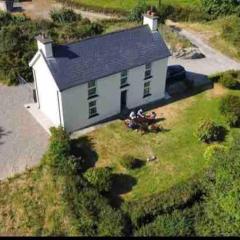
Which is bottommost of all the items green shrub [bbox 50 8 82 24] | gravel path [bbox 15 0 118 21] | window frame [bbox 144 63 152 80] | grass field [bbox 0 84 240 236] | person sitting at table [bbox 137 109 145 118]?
gravel path [bbox 15 0 118 21]

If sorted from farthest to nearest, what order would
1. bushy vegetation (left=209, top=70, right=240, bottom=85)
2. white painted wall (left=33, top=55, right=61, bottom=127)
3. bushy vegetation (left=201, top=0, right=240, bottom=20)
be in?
1. bushy vegetation (left=201, top=0, right=240, bottom=20)
2. bushy vegetation (left=209, top=70, right=240, bottom=85)
3. white painted wall (left=33, top=55, right=61, bottom=127)

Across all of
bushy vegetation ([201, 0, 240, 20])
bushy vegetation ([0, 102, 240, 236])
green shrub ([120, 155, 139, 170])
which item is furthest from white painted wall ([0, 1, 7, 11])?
green shrub ([120, 155, 139, 170])

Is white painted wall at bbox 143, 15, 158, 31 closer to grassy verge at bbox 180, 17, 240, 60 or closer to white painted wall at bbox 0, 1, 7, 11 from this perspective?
grassy verge at bbox 180, 17, 240, 60

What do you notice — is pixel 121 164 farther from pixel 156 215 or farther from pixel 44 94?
pixel 44 94

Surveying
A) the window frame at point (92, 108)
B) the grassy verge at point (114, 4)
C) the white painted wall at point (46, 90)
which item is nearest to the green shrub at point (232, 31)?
the grassy verge at point (114, 4)

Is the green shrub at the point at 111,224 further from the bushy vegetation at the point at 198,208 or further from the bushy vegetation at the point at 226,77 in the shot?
the bushy vegetation at the point at 226,77

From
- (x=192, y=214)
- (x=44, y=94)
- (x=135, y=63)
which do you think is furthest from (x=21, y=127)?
(x=192, y=214)

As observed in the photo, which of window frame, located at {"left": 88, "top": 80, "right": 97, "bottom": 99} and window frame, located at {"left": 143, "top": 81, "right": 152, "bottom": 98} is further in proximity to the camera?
window frame, located at {"left": 143, "top": 81, "right": 152, "bottom": 98}

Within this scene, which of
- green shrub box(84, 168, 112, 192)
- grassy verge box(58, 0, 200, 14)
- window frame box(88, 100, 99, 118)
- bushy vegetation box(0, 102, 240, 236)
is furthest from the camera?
grassy verge box(58, 0, 200, 14)
